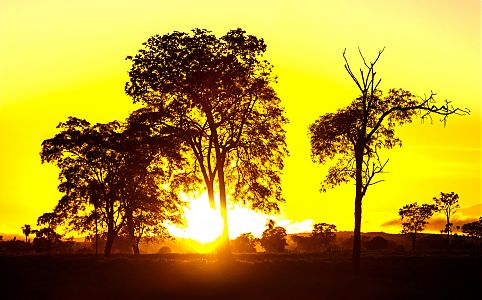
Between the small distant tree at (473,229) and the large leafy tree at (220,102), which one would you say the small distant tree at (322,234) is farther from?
the large leafy tree at (220,102)

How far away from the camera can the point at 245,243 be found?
150375 millimetres

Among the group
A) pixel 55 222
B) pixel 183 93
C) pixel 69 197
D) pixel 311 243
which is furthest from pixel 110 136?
pixel 311 243

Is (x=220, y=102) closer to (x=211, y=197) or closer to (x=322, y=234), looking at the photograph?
(x=211, y=197)

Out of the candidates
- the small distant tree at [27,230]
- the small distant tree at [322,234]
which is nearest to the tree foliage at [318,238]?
the small distant tree at [322,234]

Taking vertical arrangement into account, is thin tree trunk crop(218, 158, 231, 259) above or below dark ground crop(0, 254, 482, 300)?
above

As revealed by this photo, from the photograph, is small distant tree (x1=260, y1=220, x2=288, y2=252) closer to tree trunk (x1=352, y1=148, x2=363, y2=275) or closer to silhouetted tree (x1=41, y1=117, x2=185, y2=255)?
silhouetted tree (x1=41, y1=117, x2=185, y2=255)

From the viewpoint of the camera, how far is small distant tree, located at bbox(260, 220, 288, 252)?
14700 cm

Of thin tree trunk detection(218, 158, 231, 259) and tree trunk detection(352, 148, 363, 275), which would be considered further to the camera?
thin tree trunk detection(218, 158, 231, 259)

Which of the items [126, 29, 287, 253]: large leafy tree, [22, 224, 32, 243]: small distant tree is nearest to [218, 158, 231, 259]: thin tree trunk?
[126, 29, 287, 253]: large leafy tree

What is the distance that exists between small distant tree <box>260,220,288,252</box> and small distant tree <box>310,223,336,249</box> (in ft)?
49.7

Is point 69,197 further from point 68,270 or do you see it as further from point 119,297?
point 119,297

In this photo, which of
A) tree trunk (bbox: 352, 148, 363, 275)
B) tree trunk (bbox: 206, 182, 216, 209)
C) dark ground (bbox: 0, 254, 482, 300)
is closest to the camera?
dark ground (bbox: 0, 254, 482, 300)

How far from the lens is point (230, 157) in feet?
193

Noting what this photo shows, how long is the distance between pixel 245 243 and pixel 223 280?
340 ft
